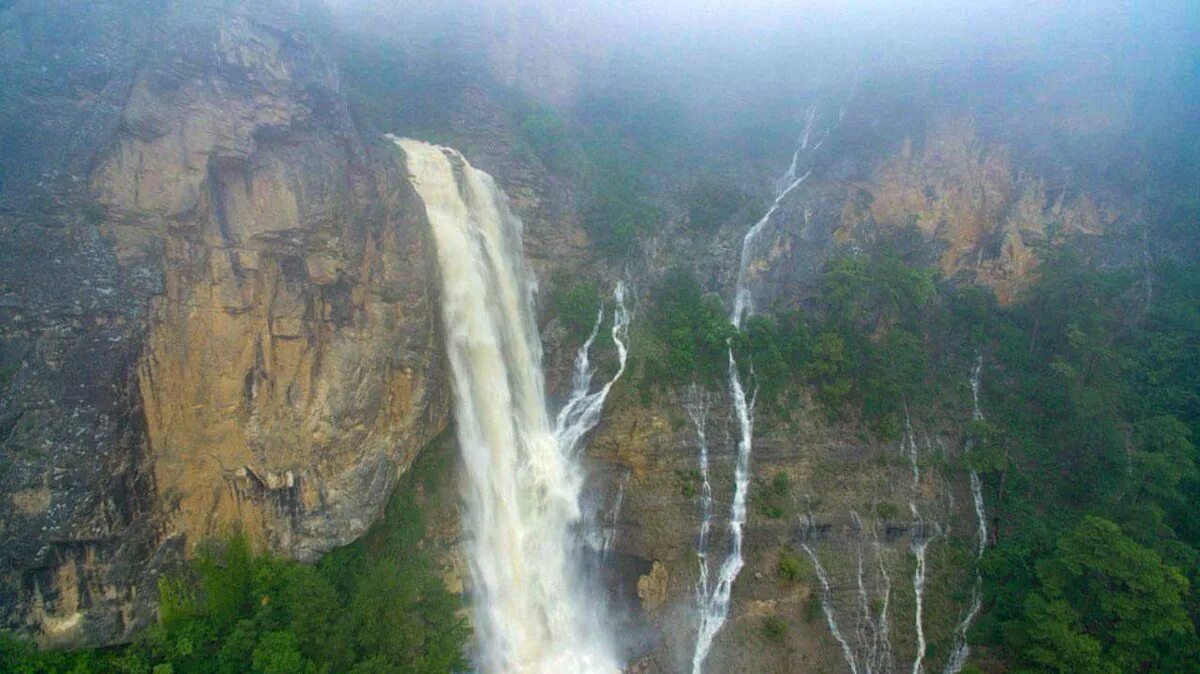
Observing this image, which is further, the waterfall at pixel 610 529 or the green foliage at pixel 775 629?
the waterfall at pixel 610 529

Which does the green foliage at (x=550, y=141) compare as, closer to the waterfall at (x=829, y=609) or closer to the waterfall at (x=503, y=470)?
the waterfall at (x=503, y=470)

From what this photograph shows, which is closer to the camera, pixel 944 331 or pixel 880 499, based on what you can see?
pixel 880 499

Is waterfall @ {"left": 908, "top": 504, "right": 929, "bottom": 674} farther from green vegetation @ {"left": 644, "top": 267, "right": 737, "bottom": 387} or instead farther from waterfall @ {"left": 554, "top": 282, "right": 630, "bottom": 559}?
waterfall @ {"left": 554, "top": 282, "right": 630, "bottom": 559}

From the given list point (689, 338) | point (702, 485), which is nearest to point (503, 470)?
point (702, 485)

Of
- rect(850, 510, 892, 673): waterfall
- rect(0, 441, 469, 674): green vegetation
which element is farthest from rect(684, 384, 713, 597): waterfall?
rect(0, 441, 469, 674): green vegetation

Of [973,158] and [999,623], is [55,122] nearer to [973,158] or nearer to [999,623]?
[999,623]

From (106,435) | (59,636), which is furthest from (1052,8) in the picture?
(59,636)

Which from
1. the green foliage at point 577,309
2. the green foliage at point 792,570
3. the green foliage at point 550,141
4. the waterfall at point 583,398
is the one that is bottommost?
the green foliage at point 792,570

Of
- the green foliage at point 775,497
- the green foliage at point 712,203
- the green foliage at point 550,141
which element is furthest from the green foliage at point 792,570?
the green foliage at point 550,141
